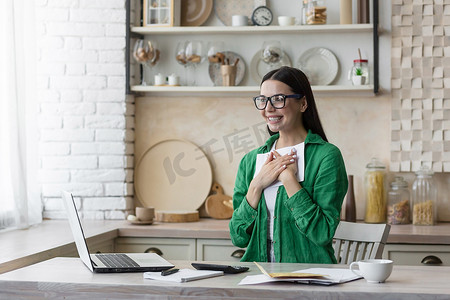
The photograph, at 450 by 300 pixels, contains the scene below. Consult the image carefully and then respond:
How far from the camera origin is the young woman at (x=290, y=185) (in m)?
2.44

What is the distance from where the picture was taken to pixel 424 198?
375cm

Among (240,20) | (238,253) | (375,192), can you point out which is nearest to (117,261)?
(238,253)

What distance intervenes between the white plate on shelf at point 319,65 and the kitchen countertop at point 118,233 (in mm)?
967

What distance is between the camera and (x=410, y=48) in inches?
152

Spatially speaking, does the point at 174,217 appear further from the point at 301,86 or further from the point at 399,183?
the point at 301,86

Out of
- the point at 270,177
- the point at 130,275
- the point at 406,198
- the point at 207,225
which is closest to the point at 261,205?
the point at 270,177

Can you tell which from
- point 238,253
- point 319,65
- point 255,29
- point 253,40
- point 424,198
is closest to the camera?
point 238,253

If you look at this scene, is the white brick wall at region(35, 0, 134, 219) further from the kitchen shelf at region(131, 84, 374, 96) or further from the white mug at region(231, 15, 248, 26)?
the white mug at region(231, 15, 248, 26)

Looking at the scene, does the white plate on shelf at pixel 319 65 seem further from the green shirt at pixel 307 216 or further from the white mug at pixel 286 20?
the green shirt at pixel 307 216

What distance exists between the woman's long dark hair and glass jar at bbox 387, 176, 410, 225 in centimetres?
134

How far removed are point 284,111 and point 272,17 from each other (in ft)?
5.20

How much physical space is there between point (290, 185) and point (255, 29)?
1656mm

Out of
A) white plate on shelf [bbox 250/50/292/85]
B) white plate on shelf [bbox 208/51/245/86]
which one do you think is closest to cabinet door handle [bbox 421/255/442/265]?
white plate on shelf [bbox 250/50/292/85]

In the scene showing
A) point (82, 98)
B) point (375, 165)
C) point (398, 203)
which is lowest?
point (398, 203)
